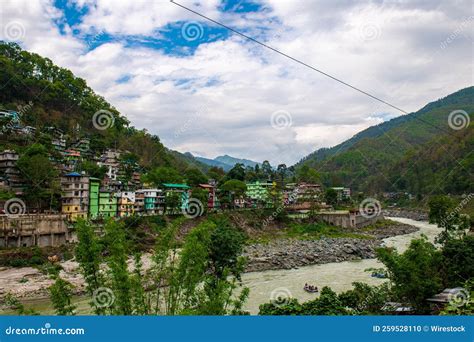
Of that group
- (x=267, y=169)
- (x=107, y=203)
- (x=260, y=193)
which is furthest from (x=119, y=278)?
(x=267, y=169)

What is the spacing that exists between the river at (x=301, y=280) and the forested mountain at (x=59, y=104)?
2331cm

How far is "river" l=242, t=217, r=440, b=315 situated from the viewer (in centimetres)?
1411

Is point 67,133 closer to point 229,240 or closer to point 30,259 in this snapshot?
point 30,259

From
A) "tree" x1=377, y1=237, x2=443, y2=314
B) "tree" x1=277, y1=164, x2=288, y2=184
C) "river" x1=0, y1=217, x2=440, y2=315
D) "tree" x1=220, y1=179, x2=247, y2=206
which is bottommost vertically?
"river" x1=0, y1=217, x2=440, y2=315

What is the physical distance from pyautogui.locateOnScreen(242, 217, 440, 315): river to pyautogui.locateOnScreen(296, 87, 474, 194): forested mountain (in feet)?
81.4

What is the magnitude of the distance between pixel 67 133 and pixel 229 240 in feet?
105

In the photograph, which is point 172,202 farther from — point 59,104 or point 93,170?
point 59,104

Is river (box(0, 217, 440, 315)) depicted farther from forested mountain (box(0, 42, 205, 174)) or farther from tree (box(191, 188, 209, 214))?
forested mountain (box(0, 42, 205, 174))

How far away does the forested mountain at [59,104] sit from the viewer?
38031mm

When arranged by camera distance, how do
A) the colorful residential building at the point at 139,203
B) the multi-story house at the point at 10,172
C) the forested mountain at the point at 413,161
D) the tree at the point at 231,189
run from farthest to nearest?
the forested mountain at the point at 413,161, the tree at the point at 231,189, the colorful residential building at the point at 139,203, the multi-story house at the point at 10,172

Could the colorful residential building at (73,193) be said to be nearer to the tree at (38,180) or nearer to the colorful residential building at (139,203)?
the tree at (38,180)

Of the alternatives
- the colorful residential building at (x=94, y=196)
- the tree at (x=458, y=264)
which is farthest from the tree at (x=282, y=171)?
the tree at (x=458, y=264)

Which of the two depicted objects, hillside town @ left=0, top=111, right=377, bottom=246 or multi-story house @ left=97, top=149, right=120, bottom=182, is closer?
hillside town @ left=0, top=111, right=377, bottom=246

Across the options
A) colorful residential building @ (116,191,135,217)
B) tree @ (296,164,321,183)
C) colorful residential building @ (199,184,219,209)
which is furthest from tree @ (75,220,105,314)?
tree @ (296,164,321,183)
